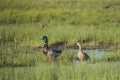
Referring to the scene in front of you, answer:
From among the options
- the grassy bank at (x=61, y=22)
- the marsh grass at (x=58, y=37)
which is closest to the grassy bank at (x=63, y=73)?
the marsh grass at (x=58, y=37)

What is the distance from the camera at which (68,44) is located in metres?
15.4

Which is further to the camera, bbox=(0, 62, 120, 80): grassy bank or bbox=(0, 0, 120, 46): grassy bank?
bbox=(0, 0, 120, 46): grassy bank

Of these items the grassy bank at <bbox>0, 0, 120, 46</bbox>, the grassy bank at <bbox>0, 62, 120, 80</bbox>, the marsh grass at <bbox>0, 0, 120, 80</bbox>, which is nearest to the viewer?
the grassy bank at <bbox>0, 62, 120, 80</bbox>

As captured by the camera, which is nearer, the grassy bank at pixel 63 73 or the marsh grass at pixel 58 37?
the grassy bank at pixel 63 73

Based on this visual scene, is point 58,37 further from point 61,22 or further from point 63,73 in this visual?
point 63,73

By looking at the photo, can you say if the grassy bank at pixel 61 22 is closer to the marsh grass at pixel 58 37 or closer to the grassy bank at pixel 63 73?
the marsh grass at pixel 58 37

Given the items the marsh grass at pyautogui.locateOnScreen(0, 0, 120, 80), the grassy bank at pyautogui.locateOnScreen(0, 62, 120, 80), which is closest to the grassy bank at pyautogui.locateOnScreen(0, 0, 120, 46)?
the marsh grass at pyautogui.locateOnScreen(0, 0, 120, 80)

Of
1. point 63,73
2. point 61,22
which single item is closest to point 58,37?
point 61,22

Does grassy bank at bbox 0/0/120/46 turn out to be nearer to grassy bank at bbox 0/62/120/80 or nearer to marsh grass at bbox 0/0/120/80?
marsh grass at bbox 0/0/120/80

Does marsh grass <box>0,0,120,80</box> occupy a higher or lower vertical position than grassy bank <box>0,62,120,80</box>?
higher

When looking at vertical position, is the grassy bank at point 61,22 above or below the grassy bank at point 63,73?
above

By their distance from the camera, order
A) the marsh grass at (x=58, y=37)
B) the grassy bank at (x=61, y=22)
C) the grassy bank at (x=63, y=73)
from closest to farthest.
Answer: the grassy bank at (x=63, y=73)
the marsh grass at (x=58, y=37)
the grassy bank at (x=61, y=22)

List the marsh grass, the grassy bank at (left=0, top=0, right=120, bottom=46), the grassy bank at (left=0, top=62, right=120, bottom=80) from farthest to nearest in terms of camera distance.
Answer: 1. the grassy bank at (left=0, top=0, right=120, bottom=46)
2. the marsh grass
3. the grassy bank at (left=0, top=62, right=120, bottom=80)

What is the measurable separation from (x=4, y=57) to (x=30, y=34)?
4.44 metres
